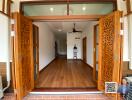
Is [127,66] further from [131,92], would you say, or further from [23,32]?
[23,32]

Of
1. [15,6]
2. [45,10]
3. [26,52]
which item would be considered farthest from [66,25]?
[26,52]

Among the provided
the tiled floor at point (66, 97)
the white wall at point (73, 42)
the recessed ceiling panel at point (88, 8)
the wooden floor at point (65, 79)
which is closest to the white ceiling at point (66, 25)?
the white wall at point (73, 42)

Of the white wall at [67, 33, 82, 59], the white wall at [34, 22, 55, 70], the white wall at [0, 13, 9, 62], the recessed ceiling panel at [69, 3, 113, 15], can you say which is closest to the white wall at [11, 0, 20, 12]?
the white wall at [0, 13, 9, 62]

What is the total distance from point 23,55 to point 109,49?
6.53 feet

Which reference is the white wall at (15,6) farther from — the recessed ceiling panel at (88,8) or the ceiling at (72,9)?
the recessed ceiling panel at (88,8)

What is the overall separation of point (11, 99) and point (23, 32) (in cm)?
159

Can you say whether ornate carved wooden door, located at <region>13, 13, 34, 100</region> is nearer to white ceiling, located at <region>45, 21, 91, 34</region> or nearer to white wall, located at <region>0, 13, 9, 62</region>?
white wall, located at <region>0, 13, 9, 62</region>

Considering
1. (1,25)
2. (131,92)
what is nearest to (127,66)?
(131,92)

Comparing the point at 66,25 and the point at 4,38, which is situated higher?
the point at 66,25

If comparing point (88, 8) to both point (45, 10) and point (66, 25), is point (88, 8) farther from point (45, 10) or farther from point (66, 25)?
point (66, 25)

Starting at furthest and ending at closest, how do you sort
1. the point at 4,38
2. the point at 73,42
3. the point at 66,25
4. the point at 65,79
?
the point at 73,42 → the point at 66,25 → the point at 65,79 → the point at 4,38

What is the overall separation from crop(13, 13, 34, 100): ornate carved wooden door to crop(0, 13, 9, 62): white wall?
424mm

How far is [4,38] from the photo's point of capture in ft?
11.5

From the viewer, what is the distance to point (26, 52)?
3611 mm
